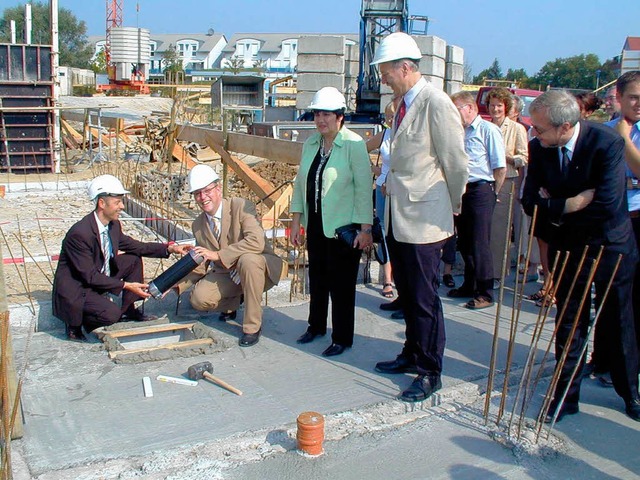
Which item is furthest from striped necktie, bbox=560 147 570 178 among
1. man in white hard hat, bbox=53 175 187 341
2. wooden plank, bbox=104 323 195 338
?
man in white hard hat, bbox=53 175 187 341

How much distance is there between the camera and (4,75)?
13938 millimetres

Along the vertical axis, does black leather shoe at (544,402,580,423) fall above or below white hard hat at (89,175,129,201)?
below

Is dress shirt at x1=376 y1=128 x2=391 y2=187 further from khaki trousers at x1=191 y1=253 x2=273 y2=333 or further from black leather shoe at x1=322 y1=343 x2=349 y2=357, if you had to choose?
black leather shoe at x1=322 y1=343 x2=349 y2=357

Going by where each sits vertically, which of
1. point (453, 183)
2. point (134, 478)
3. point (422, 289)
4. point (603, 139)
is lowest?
point (134, 478)

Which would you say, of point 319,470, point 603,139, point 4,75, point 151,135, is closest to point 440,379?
point 319,470

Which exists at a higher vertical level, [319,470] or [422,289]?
[422,289]

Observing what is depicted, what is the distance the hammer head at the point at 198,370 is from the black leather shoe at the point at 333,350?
2.79 ft

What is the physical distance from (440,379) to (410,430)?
0.53 metres

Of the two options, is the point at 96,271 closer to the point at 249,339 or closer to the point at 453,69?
the point at 249,339

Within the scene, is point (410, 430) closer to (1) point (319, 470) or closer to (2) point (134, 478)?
(1) point (319, 470)

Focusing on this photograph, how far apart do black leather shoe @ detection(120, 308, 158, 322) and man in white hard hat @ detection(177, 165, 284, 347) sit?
331mm

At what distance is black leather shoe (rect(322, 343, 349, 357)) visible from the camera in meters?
4.73

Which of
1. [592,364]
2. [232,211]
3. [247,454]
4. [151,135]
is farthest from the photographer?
[151,135]

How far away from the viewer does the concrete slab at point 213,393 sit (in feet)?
11.5
